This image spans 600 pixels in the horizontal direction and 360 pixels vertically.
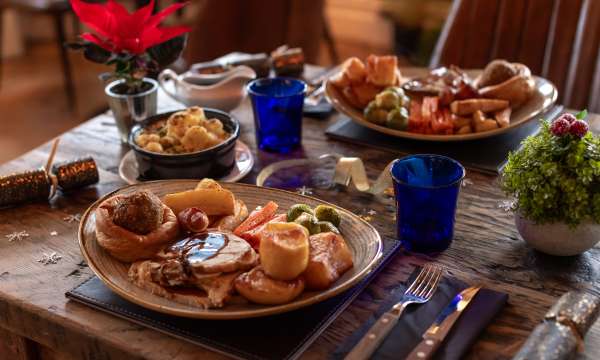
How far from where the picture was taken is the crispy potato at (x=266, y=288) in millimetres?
850

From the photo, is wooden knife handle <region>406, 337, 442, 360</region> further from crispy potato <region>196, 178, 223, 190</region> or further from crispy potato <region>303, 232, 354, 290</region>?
crispy potato <region>196, 178, 223, 190</region>

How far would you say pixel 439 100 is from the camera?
1.50m

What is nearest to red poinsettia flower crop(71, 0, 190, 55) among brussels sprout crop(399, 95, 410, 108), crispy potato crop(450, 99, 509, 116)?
brussels sprout crop(399, 95, 410, 108)

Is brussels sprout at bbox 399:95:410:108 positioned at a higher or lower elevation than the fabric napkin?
higher

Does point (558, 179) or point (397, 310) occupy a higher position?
point (558, 179)

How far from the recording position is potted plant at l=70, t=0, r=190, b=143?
1.40 m

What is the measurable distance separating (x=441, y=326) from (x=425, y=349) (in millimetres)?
58

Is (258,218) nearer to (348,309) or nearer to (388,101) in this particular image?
(348,309)

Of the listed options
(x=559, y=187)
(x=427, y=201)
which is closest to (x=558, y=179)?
(x=559, y=187)

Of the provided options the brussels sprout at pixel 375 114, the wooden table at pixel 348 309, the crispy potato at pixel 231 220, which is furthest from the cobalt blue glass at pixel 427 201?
the brussels sprout at pixel 375 114

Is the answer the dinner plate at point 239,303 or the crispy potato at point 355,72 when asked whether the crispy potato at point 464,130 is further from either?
the dinner plate at point 239,303

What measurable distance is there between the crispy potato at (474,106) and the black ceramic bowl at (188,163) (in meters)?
0.48

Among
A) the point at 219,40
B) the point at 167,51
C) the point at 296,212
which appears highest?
the point at 167,51

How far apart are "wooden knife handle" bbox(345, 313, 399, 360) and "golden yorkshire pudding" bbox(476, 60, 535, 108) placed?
0.77 meters
